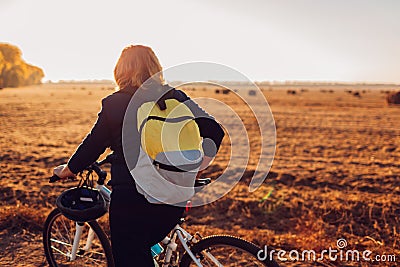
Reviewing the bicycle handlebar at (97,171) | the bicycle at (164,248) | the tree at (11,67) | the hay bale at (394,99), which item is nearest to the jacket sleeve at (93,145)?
the bicycle at (164,248)

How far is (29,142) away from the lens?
42.5 ft

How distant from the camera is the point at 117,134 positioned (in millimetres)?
2365

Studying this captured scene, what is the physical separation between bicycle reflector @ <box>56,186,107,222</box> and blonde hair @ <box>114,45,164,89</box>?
913 mm

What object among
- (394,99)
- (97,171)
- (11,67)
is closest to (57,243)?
(97,171)

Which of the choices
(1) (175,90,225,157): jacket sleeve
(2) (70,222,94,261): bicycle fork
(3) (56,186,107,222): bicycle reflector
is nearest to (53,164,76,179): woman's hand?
(3) (56,186,107,222): bicycle reflector

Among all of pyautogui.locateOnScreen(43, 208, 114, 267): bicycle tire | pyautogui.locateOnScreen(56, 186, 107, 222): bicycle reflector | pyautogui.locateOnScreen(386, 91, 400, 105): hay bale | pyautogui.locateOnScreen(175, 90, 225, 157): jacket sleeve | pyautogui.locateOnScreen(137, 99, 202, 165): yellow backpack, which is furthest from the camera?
pyautogui.locateOnScreen(386, 91, 400, 105): hay bale

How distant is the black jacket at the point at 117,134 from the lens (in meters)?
2.30

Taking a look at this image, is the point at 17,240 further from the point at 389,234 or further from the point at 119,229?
the point at 389,234

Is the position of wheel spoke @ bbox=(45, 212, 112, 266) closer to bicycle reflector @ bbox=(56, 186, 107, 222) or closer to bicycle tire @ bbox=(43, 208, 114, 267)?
bicycle tire @ bbox=(43, 208, 114, 267)

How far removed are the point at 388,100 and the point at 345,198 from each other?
35874mm

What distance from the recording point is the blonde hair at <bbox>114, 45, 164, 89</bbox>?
7.70 ft

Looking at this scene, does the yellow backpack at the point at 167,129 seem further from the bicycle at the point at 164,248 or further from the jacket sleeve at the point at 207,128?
the bicycle at the point at 164,248

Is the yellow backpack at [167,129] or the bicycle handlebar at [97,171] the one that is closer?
the yellow backpack at [167,129]

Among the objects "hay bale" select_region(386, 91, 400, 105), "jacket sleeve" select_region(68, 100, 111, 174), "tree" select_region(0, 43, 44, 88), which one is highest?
"tree" select_region(0, 43, 44, 88)
